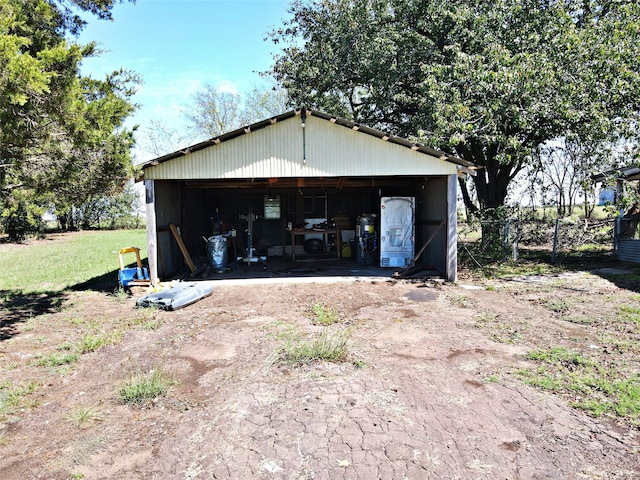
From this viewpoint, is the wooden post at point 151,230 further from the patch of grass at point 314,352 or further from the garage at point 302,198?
the patch of grass at point 314,352

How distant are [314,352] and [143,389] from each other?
1740 millimetres

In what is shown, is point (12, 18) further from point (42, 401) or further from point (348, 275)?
point (348, 275)

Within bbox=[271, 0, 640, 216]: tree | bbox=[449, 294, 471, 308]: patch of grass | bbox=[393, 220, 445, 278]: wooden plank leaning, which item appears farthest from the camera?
bbox=[393, 220, 445, 278]: wooden plank leaning

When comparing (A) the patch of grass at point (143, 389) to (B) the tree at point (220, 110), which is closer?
(A) the patch of grass at point (143, 389)

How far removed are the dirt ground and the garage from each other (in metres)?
3.29

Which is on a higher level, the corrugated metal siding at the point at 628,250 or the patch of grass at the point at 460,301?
the corrugated metal siding at the point at 628,250

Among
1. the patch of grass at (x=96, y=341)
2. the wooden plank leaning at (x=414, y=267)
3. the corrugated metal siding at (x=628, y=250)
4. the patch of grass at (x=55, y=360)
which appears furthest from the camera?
the corrugated metal siding at (x=628, y=250)

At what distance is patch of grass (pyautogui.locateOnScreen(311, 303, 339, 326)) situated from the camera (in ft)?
20.0

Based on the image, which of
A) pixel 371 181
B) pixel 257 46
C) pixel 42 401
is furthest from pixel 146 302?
pixel 257 46

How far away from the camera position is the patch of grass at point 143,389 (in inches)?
144

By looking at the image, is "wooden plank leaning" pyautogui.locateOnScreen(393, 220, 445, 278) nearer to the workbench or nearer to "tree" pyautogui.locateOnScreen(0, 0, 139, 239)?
the workbench

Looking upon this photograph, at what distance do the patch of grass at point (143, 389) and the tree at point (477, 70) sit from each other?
7.70 meters

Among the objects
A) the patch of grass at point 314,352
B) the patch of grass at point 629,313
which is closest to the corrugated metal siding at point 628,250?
the patch of grass at point 629,313

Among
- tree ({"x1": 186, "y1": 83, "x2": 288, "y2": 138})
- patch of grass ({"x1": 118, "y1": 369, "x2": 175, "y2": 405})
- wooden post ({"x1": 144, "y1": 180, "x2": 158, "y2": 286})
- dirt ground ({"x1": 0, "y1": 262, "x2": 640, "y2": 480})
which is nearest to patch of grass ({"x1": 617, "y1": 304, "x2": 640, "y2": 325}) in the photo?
dirt ground ({"x1": 0, "y1": 262, "x2": 640, "y2": 480})
